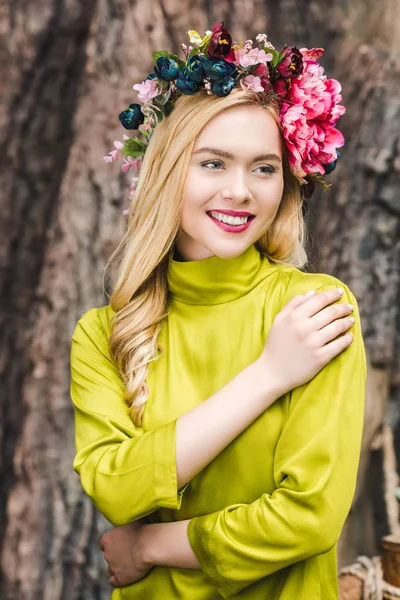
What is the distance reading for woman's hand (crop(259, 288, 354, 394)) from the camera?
171 cm

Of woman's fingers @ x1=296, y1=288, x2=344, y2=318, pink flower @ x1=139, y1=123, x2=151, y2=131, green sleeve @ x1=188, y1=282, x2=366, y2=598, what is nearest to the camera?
green sleeve @ x1=188, y1=282, x2=366, y2=598

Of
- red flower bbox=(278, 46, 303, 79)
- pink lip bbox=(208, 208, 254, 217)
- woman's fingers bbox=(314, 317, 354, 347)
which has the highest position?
red flower bbox=(278, 46, 303, 79)

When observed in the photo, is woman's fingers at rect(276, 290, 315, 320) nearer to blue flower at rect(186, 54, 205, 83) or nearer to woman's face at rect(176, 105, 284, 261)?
woman's face at rect(176, 105, 284, 261)

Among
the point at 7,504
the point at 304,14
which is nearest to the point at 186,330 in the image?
the point at 7,504

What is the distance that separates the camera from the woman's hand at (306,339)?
1.71 m

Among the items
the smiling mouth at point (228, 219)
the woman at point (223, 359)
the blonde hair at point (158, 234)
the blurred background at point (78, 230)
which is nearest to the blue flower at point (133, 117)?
the woman at point (223, 359)

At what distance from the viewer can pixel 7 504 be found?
3020mm

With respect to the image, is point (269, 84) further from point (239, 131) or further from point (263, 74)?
point (239, 131)

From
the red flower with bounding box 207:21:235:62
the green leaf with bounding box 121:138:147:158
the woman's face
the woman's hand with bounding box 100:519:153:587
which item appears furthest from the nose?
the woman's hand with bounding box 100:519:153:587

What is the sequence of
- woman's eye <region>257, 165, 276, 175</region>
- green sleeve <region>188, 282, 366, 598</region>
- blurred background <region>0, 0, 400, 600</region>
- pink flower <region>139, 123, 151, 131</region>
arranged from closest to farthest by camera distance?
green sleeve <region>188, 282, 366, 598</region>
woman's eye <region>257, 165, 276, 175</region>
pink flower <region>139, 123, 151, 131</region>
blurred background <region>0, 0, 400, 600</region>

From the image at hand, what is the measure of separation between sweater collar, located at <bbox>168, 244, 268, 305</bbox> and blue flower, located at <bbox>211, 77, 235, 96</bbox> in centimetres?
36

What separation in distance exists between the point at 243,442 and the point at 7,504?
4.99 feet

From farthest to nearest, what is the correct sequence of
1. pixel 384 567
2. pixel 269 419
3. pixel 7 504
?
pixel 7 504 → pixel 384 567 → pixel 269 419

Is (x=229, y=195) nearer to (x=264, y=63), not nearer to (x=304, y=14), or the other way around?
(x=264, y=63)
